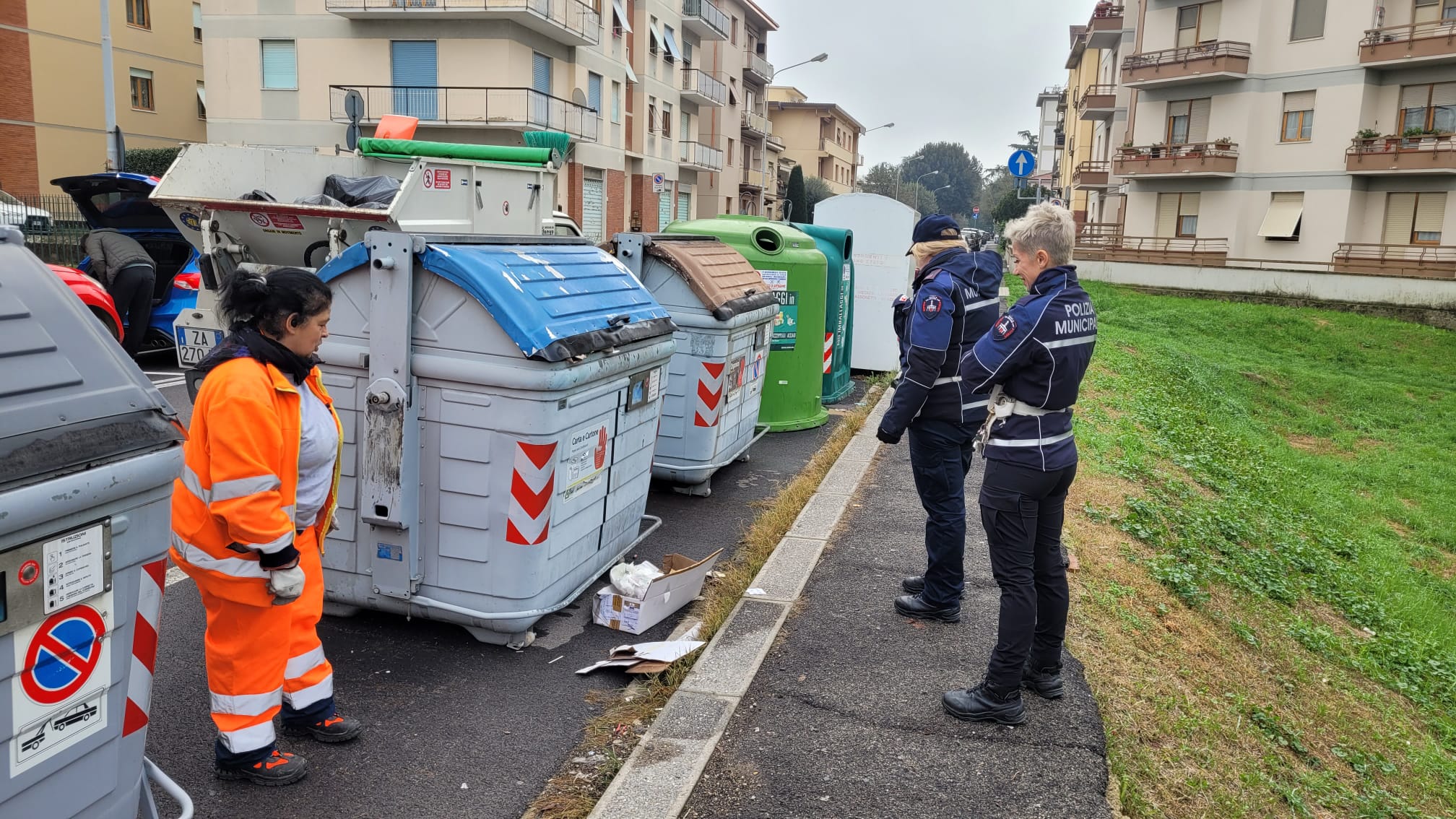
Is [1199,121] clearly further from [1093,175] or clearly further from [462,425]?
[462,425]

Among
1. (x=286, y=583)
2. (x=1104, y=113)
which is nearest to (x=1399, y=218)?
(x=1104, y=113)

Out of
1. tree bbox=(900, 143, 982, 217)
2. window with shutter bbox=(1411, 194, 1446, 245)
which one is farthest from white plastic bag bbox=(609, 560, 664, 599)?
tree bbox=(900, 143, 982, 217)

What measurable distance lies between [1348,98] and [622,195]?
2281 cm

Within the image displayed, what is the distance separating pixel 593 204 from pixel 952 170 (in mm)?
111729

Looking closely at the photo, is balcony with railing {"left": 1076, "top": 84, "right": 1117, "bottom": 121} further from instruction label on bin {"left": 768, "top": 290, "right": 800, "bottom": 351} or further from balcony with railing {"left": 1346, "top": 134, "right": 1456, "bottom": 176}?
instruction label on bin {"left": 768, "top": 290, "right": 800, "bottom": 351}

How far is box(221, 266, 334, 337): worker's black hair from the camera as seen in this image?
3.12 m

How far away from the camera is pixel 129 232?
10820 mm

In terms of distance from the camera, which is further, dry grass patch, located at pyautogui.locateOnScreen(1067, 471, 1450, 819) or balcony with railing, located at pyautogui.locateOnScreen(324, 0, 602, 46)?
balcony with railing, located at pyautogui.locateOnScreen(324, 0, 602, 46)

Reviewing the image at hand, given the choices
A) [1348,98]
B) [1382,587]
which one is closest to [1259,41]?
[1348,98]

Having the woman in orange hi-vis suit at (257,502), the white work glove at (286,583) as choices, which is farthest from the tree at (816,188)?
the white work glove at (286,583)

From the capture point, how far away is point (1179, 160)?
3359 centimetres

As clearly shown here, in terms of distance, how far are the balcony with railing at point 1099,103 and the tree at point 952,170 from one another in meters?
92.6

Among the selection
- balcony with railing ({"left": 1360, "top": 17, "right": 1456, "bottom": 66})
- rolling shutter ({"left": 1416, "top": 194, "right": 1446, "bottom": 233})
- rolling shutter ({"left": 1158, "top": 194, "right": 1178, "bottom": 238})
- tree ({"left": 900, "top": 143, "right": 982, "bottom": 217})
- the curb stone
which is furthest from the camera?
tree ({"left": 900, "top": 143, "right": 982, "bottom": 217})

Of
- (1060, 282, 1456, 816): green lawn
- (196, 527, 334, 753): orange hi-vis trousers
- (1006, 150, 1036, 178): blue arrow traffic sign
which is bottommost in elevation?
(1060, 282, 1456, 816): green lawn
